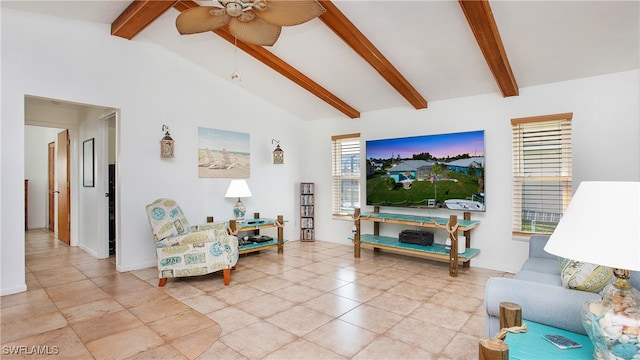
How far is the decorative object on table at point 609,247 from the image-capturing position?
1.08 meters

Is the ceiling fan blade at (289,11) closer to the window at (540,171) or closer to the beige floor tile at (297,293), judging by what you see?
the beige floor tile at (297,293)

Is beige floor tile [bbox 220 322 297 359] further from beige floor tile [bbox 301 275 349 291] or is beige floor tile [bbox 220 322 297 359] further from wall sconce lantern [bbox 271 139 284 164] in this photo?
wall sconce lantern [bbox 271 139 284 164]

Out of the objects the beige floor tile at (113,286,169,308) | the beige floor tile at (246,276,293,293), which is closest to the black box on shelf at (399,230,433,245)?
the beige floor tile at (246,276,293,293)

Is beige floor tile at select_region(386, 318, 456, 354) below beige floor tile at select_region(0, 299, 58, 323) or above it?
below

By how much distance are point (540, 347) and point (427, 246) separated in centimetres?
319

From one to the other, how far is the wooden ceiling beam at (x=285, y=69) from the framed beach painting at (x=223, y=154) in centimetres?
147

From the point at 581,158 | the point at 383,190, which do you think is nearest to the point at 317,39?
the point at 383,190

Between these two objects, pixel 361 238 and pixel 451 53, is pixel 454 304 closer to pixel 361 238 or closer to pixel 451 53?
pixel 361 238

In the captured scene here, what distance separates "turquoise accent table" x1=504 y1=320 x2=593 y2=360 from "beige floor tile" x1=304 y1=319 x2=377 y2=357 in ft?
3.86

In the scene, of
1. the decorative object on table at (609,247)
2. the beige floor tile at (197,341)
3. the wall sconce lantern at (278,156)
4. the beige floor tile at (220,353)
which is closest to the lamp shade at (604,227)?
the decorative object on table at (609,247)

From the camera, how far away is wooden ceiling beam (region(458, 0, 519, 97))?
2789mm

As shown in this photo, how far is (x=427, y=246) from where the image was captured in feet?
15.1

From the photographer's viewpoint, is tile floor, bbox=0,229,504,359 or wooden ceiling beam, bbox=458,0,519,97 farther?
wooden ceiling beam, bbox=458,0,519,97

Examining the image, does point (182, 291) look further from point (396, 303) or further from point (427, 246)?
point (427, 246)
